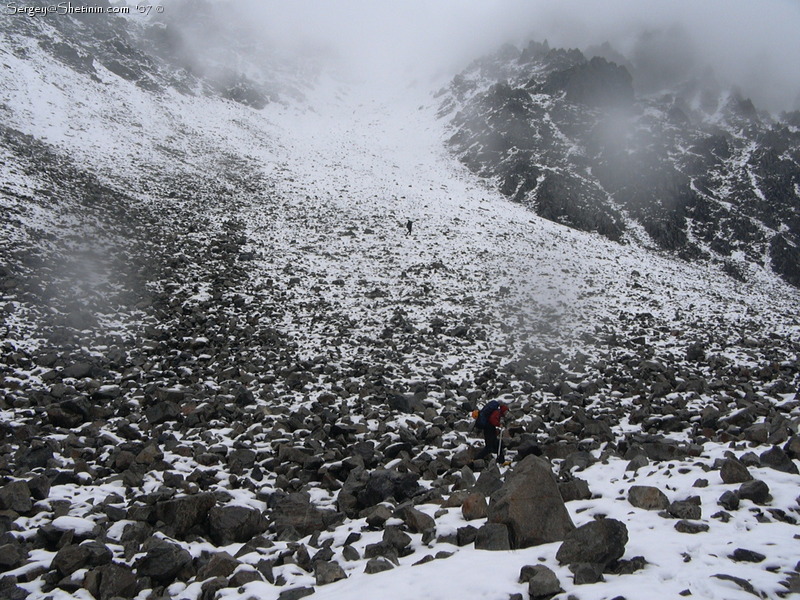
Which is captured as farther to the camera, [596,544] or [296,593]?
[296,593]

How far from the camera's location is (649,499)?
6301 millimetres

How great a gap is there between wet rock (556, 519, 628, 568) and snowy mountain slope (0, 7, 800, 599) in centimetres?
23

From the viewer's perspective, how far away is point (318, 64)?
8569 centimetres

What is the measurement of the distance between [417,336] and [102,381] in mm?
9312

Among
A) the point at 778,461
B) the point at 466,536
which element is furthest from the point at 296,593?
the point at 778,461

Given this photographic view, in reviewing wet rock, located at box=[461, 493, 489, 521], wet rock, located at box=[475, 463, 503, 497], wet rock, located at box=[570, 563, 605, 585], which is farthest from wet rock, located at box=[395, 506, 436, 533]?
wet rock, located at box=[570, 563, 605, 585]

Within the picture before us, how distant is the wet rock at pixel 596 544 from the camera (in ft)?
16.2

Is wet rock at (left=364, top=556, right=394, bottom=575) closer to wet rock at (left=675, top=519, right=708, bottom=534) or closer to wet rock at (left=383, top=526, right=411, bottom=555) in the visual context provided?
wet rock at (left=383, top=526, right=411, bottom=555)

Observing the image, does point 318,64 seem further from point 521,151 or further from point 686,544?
point 686,544

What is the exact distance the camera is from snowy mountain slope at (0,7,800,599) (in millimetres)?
5668

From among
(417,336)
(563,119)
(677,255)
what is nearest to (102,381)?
(417,336)

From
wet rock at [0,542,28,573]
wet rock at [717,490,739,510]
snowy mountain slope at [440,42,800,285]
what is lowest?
wet rock at [0,542,28,573]

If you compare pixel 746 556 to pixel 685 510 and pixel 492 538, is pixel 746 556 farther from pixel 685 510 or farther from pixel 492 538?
pixel 492 538

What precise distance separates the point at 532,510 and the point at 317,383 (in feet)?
25.8
